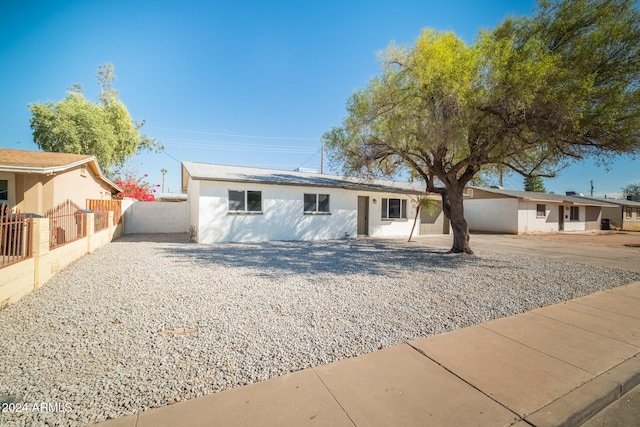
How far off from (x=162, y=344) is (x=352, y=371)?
2291 millimetres

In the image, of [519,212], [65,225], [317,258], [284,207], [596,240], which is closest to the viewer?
[65,225]

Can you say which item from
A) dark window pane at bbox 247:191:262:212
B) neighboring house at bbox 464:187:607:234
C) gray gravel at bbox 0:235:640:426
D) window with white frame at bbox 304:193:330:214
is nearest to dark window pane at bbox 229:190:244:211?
dark window pane at bbox 247:191:262:212

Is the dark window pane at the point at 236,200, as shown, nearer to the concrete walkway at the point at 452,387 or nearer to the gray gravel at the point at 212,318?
the gray gravel at the point at 212,318

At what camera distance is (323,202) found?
48.6ft

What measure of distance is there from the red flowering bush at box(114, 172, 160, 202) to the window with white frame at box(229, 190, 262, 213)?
51.8 ft

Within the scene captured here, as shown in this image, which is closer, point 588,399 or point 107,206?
point 588,399

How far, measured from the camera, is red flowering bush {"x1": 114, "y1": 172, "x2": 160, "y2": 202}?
24312mm

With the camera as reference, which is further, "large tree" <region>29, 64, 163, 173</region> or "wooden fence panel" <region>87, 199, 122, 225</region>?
"large tree" <region>29, 64, 163, 173</region>

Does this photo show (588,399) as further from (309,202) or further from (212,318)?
(309,202)

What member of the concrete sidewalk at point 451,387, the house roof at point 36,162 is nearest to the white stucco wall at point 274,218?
the house roof at point 36,162

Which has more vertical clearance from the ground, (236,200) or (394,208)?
(236,200)

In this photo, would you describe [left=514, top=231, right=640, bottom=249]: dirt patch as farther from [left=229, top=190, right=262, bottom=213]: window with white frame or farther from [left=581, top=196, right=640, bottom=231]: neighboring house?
[left=229, top=190, right=262, bottom=213]: window with white frame

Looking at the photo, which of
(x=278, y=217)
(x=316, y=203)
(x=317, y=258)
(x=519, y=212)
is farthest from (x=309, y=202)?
(x=519, y=212)

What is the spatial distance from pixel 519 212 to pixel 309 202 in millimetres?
18157
